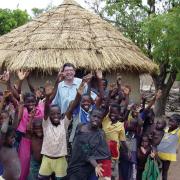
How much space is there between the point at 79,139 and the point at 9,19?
11910mm

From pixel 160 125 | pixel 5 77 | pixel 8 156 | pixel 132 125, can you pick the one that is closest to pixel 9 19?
pixel 132 125

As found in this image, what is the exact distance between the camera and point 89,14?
1088 cm

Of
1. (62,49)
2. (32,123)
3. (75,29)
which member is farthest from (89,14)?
(32,123)

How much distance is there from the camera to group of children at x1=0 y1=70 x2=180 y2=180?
462 centimetres

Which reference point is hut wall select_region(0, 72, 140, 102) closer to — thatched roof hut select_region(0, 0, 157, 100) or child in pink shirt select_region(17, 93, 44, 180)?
thatched roof hut select_region(0, 0, 157, 100)

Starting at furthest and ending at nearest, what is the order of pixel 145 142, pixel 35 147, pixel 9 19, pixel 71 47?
pixel 9 19
pixel 71 47
pixel 145 142
pixel 35 147

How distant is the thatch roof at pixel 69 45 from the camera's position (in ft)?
29.0

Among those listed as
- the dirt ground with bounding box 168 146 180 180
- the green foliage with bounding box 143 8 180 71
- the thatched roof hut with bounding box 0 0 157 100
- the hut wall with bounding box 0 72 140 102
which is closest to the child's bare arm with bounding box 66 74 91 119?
the dirt ground with bounding box 168 146 180 180

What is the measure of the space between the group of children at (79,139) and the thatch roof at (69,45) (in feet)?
9.85

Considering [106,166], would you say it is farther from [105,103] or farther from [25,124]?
[25,124]

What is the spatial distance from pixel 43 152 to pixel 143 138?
1484 millimetres

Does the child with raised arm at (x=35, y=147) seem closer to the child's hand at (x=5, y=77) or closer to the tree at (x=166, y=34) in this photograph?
the child's hand at (x=5, y=77)

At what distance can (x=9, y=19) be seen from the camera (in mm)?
15820

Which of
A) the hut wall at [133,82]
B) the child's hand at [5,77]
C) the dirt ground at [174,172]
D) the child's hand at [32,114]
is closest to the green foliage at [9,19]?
the hut wall at [133,82]
